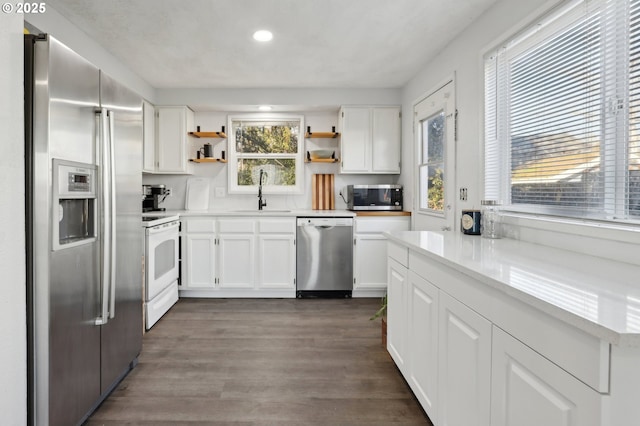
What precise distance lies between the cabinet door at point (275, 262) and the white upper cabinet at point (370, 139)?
1.17m

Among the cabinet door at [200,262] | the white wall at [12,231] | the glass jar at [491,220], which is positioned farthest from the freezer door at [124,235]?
the glass jar at [491,220]

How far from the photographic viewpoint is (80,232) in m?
1.70

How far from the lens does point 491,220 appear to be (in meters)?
2.06

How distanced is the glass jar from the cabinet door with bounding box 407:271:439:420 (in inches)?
22.9

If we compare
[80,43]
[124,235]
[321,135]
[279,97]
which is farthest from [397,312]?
[80,43]

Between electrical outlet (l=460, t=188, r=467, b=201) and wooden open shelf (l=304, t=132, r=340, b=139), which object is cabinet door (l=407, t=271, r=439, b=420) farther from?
wooden open shelf (l=304, t=132, r=340, b=139)

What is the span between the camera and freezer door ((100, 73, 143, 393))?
1.89 m

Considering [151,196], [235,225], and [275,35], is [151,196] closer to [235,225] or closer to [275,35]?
[235,225]

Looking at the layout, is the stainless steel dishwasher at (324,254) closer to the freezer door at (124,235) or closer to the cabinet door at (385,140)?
the cabinet door at (385,140)

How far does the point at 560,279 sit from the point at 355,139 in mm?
3308

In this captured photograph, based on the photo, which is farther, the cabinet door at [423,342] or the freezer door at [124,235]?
the freezer door at [124,235]

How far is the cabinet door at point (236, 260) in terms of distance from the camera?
12.7ft

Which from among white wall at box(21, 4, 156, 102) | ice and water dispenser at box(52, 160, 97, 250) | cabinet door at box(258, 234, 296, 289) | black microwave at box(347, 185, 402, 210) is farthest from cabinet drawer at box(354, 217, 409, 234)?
white wall at box(21, 4, 156, 102)

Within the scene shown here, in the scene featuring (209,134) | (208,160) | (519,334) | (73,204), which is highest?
(209,134)
